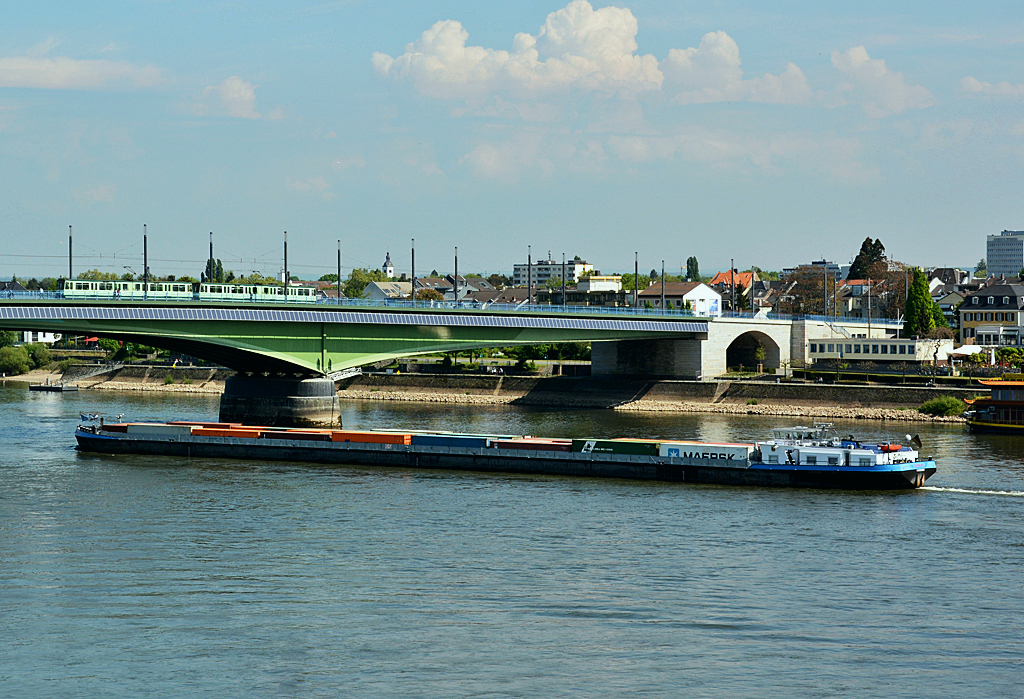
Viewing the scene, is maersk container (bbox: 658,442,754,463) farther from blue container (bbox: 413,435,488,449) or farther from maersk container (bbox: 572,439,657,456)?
blue container (bbox: 413,435,488,449)

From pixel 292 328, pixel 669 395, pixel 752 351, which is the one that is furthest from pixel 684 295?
pixel 292 328

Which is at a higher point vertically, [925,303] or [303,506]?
[925,303]

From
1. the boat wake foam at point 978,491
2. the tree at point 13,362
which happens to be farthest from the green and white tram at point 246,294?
the tree at point 13,362

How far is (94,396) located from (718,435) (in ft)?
245

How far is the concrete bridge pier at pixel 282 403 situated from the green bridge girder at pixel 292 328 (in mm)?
1197

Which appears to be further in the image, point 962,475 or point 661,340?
point 661,340

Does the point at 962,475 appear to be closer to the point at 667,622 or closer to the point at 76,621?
the point at 667,622

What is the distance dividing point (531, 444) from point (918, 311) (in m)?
82.1

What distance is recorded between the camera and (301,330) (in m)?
80.1

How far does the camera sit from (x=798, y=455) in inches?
2285

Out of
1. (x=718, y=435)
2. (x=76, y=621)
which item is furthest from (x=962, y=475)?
(x=76, y=621)

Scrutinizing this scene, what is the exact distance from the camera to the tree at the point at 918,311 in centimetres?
13218

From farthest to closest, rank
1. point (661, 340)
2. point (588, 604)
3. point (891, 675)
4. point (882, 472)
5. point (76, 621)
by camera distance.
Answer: point (661, 340) → point (882, 472) → point (588, 604) → point (76, 621) → point (891, 675)

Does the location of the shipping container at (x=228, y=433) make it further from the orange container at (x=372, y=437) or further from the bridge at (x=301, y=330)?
the bridge at (x=301, y=330)
